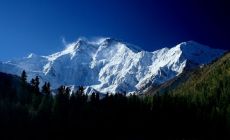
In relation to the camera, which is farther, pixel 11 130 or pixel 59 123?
pixel 59 123

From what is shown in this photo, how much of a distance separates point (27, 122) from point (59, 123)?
14.1m

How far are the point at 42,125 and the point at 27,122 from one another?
20.6 feet

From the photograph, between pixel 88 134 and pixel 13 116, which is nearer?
pixel 13 116

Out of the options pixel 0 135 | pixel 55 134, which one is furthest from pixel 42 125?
pixel 0 135

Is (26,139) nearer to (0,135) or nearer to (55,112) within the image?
(0,135)

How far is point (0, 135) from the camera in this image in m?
176

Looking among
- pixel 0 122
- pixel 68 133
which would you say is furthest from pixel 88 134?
pixel 0 122

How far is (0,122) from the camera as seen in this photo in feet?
591

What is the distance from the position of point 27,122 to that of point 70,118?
1940 centimetres

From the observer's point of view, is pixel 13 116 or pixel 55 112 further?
pixel 55 112

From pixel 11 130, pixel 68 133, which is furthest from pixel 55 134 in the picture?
pixel 11 130

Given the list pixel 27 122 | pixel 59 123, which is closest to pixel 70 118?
pixel 59 123

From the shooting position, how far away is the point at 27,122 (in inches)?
7269

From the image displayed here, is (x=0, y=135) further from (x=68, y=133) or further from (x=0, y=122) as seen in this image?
(x=68, y=133)
